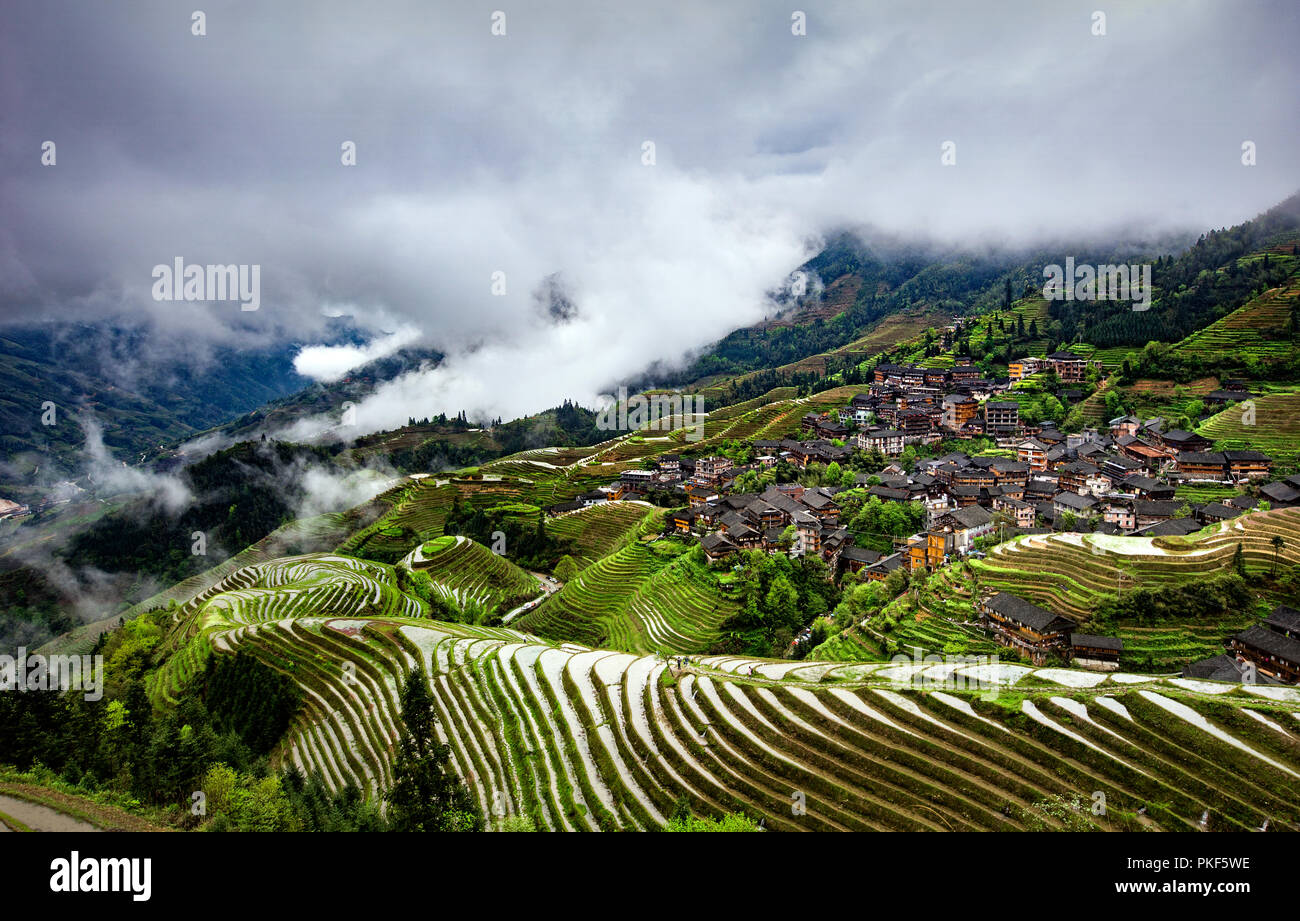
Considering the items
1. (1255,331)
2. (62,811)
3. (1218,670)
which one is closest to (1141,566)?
(1218,670)

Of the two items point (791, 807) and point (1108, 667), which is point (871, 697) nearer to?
point (791, 807)

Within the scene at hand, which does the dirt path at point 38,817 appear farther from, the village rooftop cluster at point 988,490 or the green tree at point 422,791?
the village rooftop cluster at point 988,490

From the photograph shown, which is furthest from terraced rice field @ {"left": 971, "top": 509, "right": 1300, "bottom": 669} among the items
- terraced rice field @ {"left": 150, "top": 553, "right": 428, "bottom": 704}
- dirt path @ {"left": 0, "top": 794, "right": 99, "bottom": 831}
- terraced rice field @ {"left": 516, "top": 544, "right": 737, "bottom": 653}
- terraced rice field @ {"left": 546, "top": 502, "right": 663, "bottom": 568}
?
terraced rice field @ {"left": 150, "top": 553, "right": 428, "bottom": 704}

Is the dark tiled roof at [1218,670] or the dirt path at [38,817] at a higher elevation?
the dirt path at [38,817]

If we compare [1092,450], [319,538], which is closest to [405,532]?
[319,538]

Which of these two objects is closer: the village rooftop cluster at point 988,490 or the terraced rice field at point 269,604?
the village rooftop cluster at point 988,490

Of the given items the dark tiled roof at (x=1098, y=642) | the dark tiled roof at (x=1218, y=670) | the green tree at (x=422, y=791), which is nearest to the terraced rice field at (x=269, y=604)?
the green tree at (x=422, y=791)

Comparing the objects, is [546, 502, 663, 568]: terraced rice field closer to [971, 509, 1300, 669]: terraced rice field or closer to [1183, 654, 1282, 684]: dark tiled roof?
[971, 509, 1300, 669]: terraced rice field
